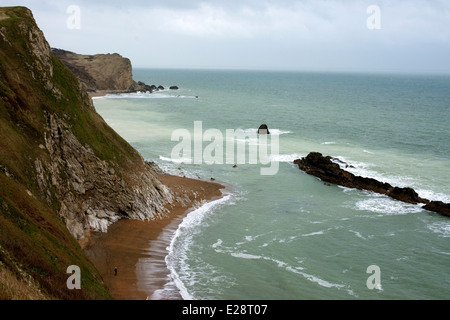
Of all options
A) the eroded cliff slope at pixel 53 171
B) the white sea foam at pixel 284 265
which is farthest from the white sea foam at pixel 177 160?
the white sea foam at pixel 284 265

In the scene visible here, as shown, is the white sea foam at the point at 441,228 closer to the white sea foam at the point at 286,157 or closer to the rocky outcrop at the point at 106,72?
the white sea foam at the point at 286,157

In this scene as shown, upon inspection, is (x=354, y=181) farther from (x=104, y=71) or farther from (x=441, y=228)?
(x=104, y=71)

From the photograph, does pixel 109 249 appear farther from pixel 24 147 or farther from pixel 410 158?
pixel 410 158

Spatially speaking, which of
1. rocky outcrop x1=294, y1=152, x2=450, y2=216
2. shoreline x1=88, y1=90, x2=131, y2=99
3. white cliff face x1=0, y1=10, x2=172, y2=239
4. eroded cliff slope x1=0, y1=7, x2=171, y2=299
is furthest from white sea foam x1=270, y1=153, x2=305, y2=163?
shoreline x1=88, y1=90, x2=131, y2=99

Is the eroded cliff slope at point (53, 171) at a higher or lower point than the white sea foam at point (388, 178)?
higher

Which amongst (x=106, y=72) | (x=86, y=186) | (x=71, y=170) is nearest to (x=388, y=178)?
(x=86, y=186)
